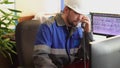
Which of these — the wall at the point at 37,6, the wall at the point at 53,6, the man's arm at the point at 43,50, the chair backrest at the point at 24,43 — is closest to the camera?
the man's arm at the point at 43,50

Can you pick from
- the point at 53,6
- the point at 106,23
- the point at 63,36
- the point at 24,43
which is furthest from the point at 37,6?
the point at 63,36

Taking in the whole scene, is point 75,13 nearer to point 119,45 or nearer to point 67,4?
point 67,4

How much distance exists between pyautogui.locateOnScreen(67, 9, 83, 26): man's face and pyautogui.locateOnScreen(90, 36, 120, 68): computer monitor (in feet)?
2.32

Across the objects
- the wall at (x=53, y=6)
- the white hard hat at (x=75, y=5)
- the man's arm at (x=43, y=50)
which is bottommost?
the man's arm at (x=43, y=50)

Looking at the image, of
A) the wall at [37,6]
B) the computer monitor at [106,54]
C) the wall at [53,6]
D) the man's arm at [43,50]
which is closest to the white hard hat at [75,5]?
the man's arm at [43,50]

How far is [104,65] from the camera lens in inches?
36.0

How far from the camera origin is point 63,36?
1.77 meters

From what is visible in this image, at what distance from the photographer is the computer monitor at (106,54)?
2.87 feet

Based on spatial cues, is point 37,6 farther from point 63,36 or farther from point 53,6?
point 63,36

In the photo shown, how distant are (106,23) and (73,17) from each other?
748 mm

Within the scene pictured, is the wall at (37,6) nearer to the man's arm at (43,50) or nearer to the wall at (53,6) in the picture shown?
the wall at (53,6)

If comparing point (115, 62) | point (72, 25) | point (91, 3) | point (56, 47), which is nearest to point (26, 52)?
point (56, 47)

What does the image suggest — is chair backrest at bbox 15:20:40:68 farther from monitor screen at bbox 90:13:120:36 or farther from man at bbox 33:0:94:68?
monitor screen at bbox 90:13:120:36

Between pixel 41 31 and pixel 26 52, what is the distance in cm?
39
